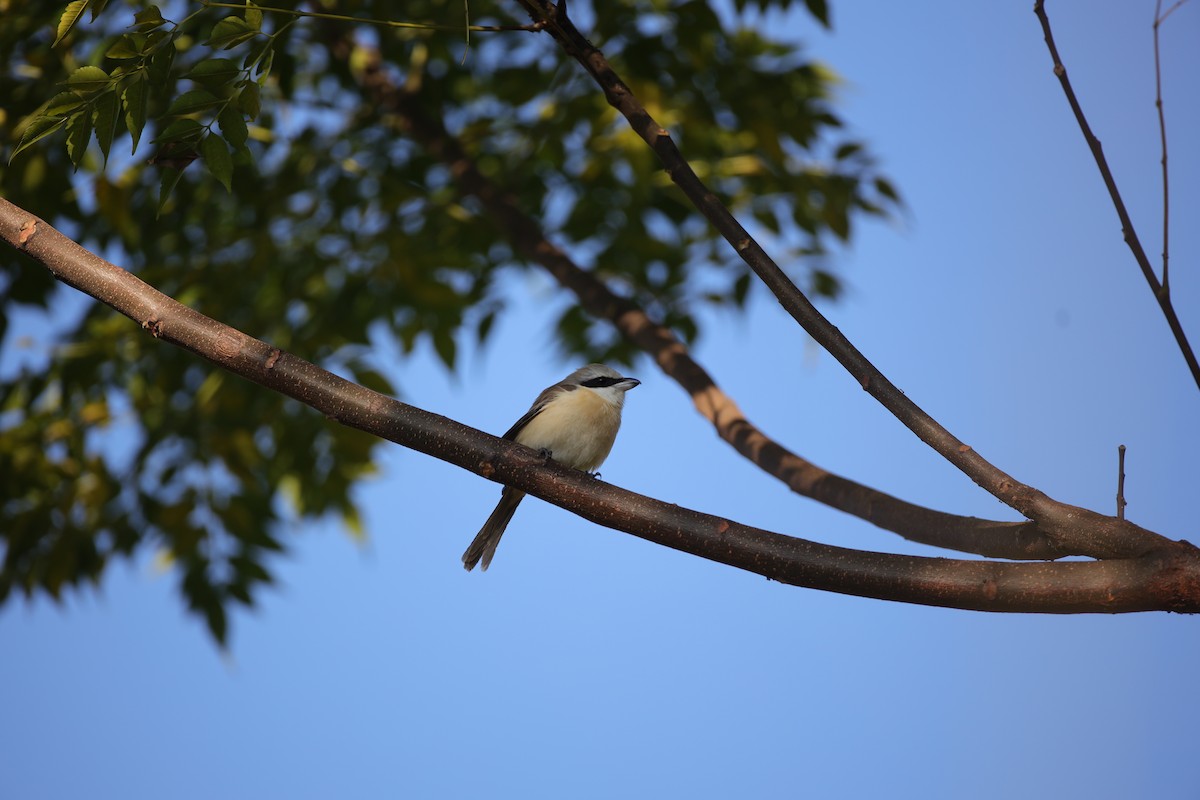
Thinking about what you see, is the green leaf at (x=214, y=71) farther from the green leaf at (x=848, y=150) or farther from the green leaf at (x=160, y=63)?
the green leaf at (x=848, y=150)

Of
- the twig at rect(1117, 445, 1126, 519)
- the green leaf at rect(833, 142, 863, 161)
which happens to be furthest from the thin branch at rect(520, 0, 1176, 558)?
the green leaf at rect(833, 142, 863, 161)

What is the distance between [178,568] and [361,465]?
135 centimetres

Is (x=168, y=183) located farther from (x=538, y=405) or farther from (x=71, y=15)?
(x=538, y=405)

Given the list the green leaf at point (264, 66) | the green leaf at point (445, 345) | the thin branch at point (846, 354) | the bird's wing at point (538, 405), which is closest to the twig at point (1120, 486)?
the thin branch at point (846, 354)

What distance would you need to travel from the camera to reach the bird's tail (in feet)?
16.8

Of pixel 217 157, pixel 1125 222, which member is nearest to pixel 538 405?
pixel 217 157

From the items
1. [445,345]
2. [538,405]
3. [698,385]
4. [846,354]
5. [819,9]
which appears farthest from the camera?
[445,345]

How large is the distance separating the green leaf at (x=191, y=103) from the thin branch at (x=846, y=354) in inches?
37.6

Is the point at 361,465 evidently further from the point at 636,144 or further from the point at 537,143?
the point at 636,144

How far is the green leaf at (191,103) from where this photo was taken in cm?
300

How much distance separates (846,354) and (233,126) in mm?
1867

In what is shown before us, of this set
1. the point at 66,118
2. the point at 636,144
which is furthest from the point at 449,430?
the point at 636,144

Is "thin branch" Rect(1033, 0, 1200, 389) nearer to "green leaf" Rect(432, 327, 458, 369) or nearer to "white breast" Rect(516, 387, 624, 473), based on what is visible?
"white breast" Rect(516, 387, 624, 473)

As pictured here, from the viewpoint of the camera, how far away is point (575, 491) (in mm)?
2824
